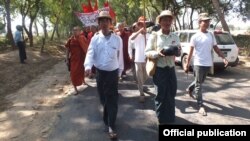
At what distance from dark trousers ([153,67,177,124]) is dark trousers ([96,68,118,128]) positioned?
0.70 meters

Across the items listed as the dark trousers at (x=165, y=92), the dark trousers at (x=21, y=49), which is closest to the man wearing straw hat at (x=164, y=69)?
the dark trousers at (x=165, y=92)

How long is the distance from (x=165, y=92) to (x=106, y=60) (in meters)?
1.08

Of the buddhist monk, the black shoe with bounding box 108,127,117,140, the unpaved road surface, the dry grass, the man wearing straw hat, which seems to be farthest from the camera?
the dry grass

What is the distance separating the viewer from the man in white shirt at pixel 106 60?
19.4 feet

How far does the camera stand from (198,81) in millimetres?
7441

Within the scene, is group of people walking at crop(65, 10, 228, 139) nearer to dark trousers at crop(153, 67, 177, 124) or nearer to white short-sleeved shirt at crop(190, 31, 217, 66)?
dark trousers at crop(153, 67, 177, 124)

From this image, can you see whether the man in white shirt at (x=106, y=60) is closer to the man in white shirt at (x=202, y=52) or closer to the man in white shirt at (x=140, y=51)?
the man in white shirt at (x=202, y=52)

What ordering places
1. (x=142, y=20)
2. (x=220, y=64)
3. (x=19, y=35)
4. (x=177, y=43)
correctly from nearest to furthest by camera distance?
1. (x=177, y=43)
2. (x=142, y=20)
3. (x=220, y=64)
4. (x=19, y=35)

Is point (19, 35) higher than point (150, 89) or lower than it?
higher

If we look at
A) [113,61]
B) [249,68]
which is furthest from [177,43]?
[249,68]

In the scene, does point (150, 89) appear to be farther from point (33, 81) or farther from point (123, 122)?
point (33, 81)

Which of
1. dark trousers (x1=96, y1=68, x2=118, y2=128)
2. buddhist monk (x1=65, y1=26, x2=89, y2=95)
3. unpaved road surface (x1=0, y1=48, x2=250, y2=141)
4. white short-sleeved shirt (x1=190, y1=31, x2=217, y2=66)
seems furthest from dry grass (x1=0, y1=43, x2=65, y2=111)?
white short-sleeved shirt (x1=190, y1=31, x2=217, y2=66)

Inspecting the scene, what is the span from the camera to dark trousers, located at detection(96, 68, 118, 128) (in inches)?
236

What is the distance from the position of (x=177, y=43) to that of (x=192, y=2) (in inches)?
1232
